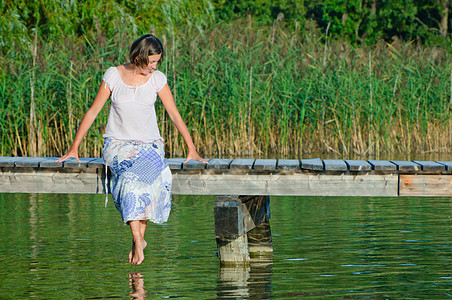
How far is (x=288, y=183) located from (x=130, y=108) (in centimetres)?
131

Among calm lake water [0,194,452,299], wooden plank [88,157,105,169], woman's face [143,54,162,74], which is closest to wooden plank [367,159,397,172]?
calm lake water [0,194,452,299]

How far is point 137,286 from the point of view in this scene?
5.00 meters

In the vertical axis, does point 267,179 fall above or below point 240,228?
above

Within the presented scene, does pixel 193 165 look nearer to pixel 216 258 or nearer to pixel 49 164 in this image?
pixel 216 258

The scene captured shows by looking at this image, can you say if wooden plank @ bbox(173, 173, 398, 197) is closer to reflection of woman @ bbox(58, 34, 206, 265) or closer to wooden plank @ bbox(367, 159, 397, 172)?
wooden plank @ bbox(367, 159, 397, 172)

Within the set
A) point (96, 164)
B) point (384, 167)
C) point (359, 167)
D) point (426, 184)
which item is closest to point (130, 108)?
point (96, 164)

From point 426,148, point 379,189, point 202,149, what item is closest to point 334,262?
point 379,189

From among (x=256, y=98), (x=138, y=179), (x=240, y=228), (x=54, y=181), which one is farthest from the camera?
(x=256, y=98)

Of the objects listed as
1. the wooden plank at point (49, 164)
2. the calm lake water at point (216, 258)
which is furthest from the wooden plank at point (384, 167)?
the wooden plank at point (49, 164)

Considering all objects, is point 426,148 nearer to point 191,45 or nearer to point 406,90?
point 406,90

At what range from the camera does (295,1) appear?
33219mm

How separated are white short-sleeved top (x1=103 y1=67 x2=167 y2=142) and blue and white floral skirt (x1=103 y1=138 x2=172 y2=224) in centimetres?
5

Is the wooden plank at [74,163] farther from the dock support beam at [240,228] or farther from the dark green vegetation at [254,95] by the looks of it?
the dark green vegetation at [254,95]

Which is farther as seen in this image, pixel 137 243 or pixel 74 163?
pixel 74 163
